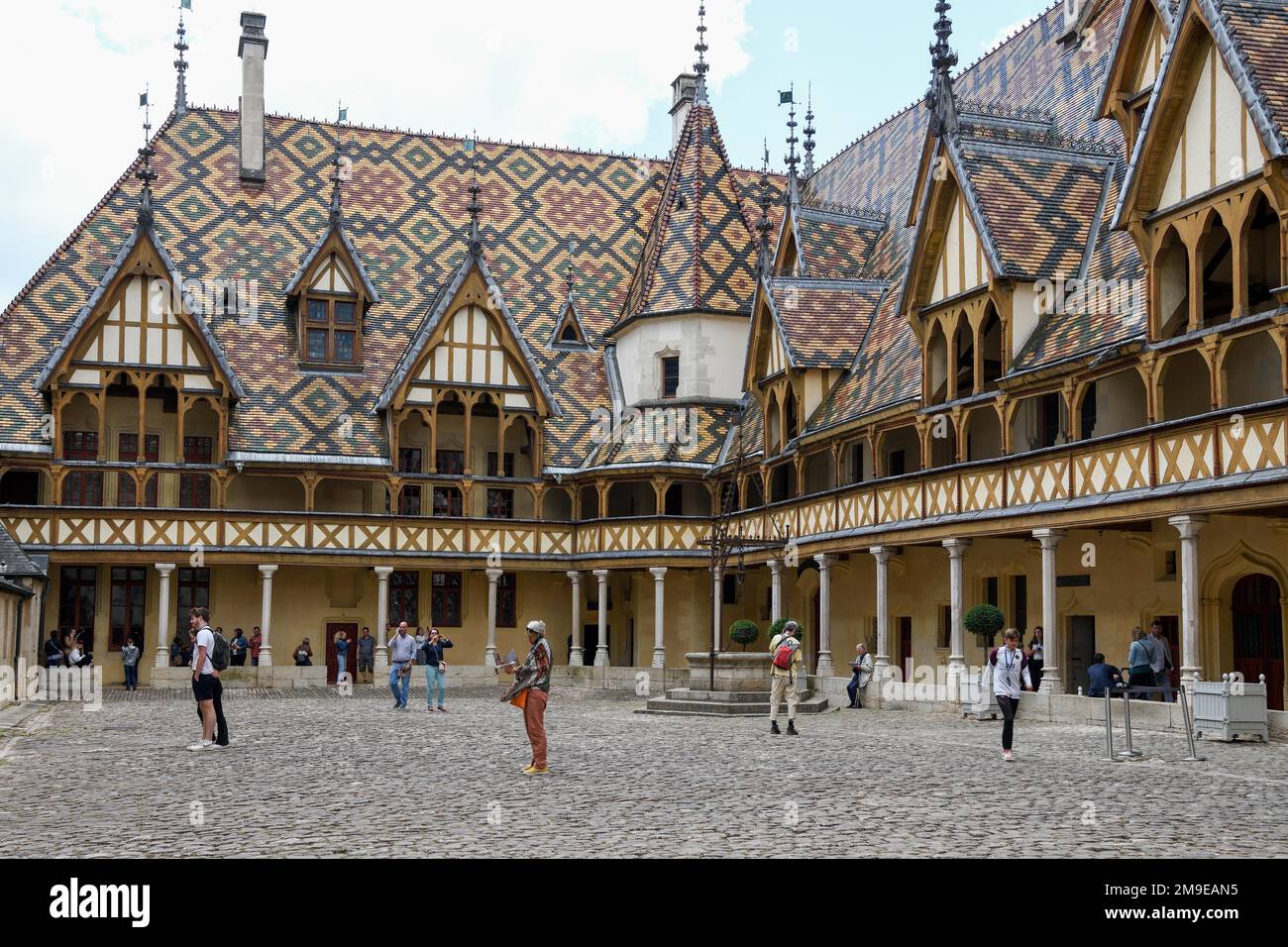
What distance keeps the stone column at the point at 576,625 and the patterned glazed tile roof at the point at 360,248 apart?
9.55 feet

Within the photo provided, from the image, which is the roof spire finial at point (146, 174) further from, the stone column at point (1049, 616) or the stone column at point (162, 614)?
the stone column at point (1049, 616)

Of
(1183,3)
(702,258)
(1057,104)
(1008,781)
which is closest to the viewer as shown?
(1008,781)

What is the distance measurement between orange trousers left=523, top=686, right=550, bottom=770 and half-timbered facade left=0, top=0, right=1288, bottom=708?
9.10 metres

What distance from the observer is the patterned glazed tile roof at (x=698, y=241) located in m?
38.2

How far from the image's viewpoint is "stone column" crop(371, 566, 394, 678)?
34.5m

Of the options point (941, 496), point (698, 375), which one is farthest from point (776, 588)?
point (941, 496)

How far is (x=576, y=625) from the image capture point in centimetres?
3722

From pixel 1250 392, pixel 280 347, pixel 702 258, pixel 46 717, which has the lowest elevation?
pixel 46 717

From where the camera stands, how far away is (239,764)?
14516 millimetres

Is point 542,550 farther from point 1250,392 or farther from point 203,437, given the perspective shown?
point 1250,392

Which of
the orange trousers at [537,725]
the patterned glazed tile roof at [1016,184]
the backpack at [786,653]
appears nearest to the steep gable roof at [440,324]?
the patterned glazed tile roof at [1016,184]
